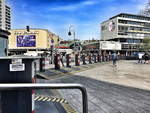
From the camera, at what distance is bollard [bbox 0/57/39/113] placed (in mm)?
3504

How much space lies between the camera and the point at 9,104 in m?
3.55

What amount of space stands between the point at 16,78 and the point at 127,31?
99.2 m

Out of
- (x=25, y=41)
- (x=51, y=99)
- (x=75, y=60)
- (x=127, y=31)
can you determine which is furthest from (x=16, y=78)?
(x=127, y=31)

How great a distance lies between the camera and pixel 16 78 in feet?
11.7

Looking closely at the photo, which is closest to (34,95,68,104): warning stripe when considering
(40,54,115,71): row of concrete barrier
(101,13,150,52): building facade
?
(40,54,115,71): row of concrete barrier

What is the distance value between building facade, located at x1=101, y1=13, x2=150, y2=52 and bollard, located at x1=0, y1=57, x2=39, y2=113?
93312 millimetres

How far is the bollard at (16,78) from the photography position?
11.5 feet

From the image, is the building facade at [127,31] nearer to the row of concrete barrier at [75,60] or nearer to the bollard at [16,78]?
the row of concrete barrier at [75,60]

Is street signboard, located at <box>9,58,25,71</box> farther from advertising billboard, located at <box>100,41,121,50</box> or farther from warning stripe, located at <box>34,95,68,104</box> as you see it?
advertising billboard, located at <box>100,41,121,50</box>

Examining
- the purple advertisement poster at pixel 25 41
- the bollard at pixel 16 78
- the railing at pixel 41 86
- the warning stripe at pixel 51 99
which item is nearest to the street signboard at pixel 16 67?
the bollard at pixel 16 78

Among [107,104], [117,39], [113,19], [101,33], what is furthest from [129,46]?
[107,104]

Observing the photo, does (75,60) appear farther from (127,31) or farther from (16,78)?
(127,31)

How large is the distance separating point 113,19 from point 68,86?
102 meters

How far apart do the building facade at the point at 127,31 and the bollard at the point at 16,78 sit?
93312 mm
